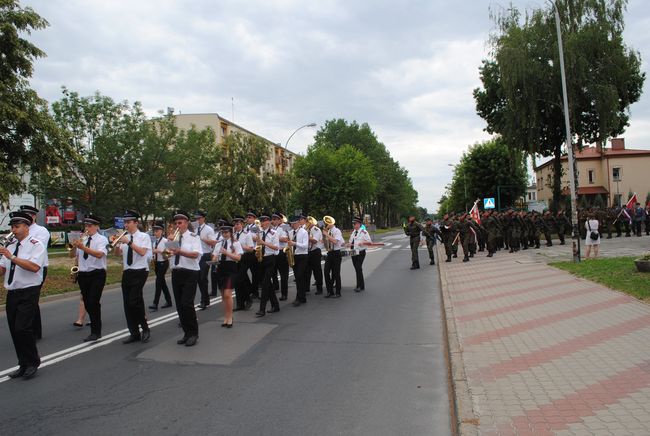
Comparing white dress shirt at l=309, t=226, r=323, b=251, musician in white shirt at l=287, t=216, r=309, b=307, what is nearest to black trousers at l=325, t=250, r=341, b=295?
white dress shirt at l=309, t=226, r=323, b=251

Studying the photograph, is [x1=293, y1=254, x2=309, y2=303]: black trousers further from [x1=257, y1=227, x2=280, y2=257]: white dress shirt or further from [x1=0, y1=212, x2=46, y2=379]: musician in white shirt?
[x1=0, y1=212, x2=46, y2=379]: musician in white shirt

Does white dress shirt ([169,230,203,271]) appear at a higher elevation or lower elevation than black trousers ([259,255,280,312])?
higher

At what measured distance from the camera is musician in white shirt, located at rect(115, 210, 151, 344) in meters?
6.96

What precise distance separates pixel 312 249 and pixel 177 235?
4938mm

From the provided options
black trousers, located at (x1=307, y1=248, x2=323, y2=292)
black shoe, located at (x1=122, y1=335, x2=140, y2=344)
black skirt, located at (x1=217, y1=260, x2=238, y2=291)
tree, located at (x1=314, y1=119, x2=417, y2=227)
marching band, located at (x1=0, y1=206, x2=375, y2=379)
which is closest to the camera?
marching band, located at (x1=0, y1=206, x2=375, y2=379)

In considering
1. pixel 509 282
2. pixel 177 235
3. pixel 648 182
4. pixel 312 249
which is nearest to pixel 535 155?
pixel 509 282

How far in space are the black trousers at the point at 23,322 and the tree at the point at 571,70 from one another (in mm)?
29527

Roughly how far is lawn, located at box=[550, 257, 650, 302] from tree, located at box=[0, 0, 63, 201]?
1538cm

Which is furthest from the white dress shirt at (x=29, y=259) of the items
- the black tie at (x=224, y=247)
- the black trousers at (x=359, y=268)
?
the black trousers at (x=359, y=268)

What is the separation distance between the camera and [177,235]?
7.04 m

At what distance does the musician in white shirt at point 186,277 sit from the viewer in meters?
6.87

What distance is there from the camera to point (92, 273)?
7566 millimetres

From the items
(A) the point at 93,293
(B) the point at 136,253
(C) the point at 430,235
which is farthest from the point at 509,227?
(A) the point at 93,293

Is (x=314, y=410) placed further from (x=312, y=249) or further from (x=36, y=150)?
(x=36, y=150)
